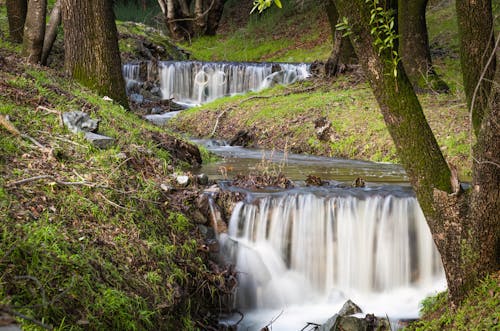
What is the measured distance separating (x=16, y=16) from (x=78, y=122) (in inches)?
361

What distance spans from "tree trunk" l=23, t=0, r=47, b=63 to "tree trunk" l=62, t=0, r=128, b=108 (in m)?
1.41

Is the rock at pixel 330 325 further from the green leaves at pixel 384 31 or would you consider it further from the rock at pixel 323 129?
the rock at pixel 323 129

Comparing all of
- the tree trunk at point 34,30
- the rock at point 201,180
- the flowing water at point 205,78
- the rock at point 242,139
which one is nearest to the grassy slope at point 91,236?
the rock at point 201,180

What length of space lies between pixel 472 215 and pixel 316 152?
7931mm

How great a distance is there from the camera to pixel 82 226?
207 inches

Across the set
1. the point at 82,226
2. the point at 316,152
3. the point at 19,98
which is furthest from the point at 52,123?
the point at 316,152

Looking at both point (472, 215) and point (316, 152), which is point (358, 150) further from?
point (472, 215)

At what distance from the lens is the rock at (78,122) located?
7160 millimetres

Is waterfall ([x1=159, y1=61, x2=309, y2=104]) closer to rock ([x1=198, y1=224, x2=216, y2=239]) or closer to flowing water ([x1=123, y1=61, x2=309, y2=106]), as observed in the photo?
flowing water ([x1=123, y1=61, x2=309, y2=106])

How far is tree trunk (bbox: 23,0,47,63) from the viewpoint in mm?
11438

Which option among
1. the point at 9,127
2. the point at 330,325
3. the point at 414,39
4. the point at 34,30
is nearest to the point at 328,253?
the point at 330,325

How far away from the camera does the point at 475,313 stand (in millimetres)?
4684

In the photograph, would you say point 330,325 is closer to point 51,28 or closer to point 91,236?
point 91,236

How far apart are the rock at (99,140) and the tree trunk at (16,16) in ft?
30.0
